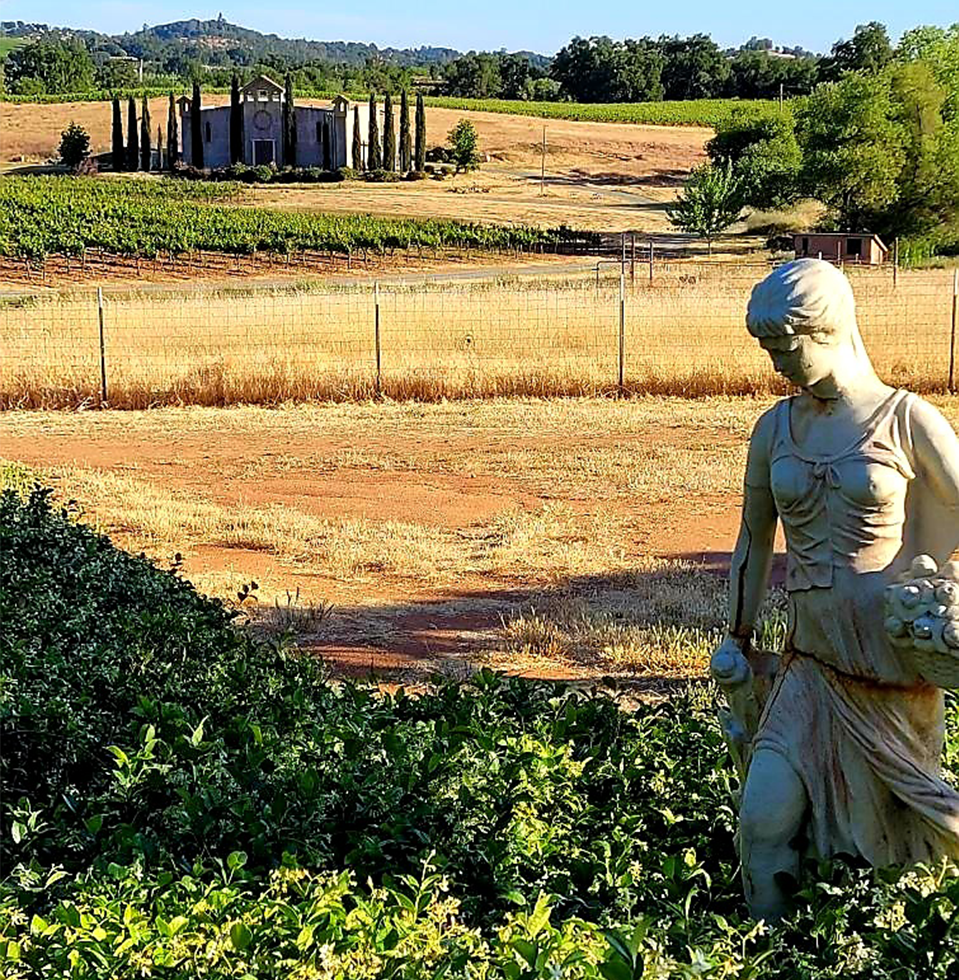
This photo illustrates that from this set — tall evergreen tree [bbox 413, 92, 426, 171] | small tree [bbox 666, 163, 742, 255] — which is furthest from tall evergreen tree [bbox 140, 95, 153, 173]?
small tree [bbox 666, 163, 742, 255]

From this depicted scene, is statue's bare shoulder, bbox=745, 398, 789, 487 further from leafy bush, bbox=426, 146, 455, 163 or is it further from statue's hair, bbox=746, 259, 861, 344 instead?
leafy bush, bbox=426, 146, 455, 163

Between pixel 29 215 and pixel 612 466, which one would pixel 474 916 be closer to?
pixel 612 466

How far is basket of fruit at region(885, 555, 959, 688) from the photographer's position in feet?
13.3

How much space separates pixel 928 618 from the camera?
160 inches

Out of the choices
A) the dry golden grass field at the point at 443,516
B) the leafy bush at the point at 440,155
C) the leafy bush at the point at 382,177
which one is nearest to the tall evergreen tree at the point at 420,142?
the leafy bush at the point at 440,155

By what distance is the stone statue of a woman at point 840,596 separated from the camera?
13.9ft

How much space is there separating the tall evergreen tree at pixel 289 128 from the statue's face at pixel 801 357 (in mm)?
79173

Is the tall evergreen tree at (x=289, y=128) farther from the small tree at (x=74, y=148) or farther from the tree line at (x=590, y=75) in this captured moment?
the tree line at (x=590, y=75)

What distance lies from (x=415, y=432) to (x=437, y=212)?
51505mm

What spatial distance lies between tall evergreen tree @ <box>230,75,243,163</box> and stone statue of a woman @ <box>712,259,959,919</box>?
79588 mm

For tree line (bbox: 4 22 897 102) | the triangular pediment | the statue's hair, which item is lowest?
the statue's hair

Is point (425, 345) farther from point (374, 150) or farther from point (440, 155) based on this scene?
point (440, 155)

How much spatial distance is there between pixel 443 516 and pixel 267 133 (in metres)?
73.4

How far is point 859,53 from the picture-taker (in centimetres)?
11231
